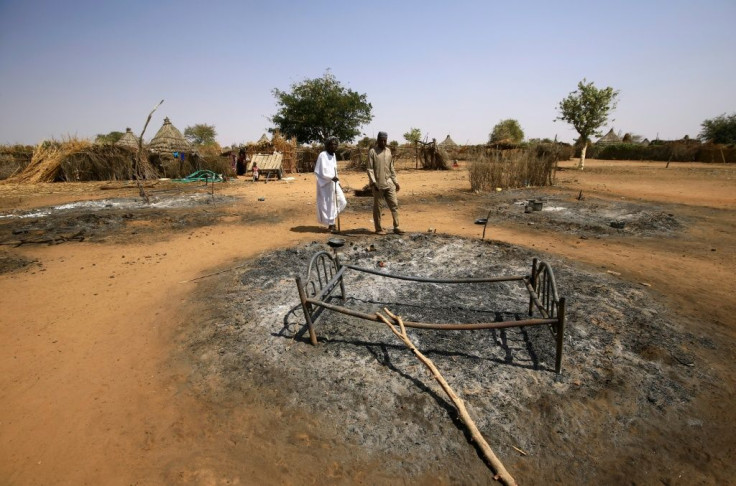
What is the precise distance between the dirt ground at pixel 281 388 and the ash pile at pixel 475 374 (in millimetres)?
15

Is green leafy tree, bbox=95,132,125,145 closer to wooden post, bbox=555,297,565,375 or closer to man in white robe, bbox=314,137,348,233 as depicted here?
man in white robe, bbox=314,137,348,233

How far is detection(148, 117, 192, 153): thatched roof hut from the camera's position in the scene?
20.5 m

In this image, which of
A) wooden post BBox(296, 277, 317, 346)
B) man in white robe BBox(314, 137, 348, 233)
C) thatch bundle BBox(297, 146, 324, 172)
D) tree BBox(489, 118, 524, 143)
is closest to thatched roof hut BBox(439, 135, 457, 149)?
tree BBox(489, 118, 524, 143)

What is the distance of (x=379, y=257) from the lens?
5371 millimetres

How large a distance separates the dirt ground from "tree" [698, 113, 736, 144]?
108 feet

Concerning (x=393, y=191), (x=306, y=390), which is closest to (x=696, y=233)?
(x=393, y=191)

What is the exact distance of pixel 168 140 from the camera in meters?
20.9

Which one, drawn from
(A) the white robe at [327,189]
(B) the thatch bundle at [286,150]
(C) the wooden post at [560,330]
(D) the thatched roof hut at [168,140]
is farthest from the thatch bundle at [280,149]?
(C) the wooden post at [560,330]

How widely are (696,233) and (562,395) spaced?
6.39m

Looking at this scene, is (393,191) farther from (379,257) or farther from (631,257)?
(631,257)

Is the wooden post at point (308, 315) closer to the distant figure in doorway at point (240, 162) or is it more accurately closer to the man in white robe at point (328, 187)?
the man in white robe at point (328, 187)

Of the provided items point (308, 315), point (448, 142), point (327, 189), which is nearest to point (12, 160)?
point (327, 189)

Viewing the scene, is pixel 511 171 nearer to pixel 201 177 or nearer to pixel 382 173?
pixel 382 173

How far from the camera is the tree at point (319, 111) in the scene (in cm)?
2597
